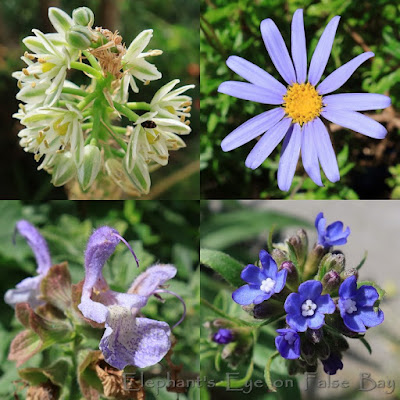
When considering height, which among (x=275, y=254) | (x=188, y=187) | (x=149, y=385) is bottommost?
(x=149, y=385)

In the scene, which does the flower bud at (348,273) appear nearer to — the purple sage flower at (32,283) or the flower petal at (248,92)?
the flower petal at (248,92)

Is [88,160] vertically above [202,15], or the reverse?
[202,15]

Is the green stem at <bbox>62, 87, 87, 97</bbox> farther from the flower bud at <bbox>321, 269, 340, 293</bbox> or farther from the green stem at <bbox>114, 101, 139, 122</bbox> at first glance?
the flower bud at <bbox>321, 269, 340, 293</bbox>

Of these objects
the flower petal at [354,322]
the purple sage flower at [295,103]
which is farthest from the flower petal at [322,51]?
the flower petal at [354,322]

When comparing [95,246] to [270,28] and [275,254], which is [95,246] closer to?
[275,254]

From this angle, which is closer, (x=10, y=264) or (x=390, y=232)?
(x=10, y=264)

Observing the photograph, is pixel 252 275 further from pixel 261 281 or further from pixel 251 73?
pixel 251 73

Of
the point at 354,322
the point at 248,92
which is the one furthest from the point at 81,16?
the point at 354,322

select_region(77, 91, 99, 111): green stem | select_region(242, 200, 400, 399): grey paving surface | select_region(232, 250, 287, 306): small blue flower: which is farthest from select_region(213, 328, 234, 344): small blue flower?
select_region(242, 200, 400, 399): grey paving surface

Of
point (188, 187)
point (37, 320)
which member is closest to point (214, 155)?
point (188, 187)
